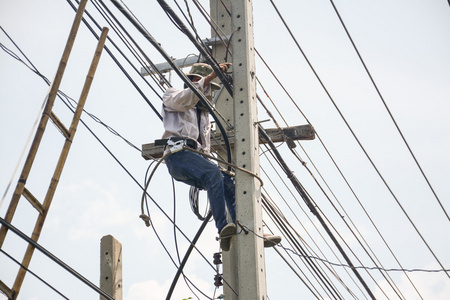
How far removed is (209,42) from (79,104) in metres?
3.19

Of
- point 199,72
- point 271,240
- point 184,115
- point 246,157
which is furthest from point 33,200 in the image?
point 199,72

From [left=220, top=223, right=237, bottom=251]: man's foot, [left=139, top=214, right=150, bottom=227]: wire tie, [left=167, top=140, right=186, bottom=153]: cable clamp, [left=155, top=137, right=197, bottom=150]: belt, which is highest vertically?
[left=155, top=137, right=197, bottom=150]: belt

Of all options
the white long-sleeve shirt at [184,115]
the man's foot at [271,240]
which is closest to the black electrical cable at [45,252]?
the man's foot at [271,240]

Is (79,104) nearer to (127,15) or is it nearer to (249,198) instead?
(127,15)

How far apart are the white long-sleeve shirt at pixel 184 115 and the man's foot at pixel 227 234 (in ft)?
3.40

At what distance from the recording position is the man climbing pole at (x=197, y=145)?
5543mm

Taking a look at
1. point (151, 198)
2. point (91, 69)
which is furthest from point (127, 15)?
point (151, 198)

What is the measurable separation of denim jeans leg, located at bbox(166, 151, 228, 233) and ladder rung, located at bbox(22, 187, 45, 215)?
146cm

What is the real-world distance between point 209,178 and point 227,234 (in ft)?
1.91

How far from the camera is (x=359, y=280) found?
9.06 m

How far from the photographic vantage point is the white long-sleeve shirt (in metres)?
5.87

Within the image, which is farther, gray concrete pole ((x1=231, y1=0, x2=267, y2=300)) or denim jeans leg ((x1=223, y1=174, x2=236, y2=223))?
denim jeans leg ((x1=223, y1=174, x2=236, y2=223))

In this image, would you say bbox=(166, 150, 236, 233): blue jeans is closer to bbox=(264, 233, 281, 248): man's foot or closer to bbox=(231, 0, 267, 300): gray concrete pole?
bbox=(231, 0, 267, 300): gray concrete pole

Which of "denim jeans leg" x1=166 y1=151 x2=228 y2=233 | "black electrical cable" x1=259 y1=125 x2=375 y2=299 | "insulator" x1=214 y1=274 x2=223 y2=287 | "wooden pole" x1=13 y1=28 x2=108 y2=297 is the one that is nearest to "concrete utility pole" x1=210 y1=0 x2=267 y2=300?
"denim jeans leg" x1=166 y1=151 x2=228 y2=233
